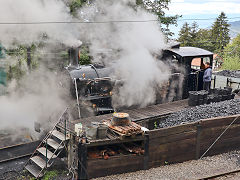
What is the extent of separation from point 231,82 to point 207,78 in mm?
3254

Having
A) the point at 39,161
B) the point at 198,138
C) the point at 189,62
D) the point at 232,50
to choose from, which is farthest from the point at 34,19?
the point at 232,50

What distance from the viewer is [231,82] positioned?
43.5ft

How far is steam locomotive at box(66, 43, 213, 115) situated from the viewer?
8430 mm

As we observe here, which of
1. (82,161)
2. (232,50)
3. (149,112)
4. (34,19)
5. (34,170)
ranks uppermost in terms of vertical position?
(34,19)

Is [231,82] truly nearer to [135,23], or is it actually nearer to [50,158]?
[135,23]

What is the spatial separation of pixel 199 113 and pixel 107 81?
3.06 metres

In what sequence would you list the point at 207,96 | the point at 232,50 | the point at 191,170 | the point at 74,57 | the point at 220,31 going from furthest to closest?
the point at 220,31, the point at 232,50, the point at 207,96, the point at 74,57, the point at 191,170

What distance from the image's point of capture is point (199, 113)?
8.24m

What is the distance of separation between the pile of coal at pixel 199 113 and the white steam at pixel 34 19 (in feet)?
12.9

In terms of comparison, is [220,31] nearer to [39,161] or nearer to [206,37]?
[206,37]

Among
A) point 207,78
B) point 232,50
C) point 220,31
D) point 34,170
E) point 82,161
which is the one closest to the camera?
point 82,161

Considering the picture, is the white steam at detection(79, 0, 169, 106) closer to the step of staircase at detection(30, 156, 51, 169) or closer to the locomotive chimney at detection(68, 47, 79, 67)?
the locomotive chimney at detection(68, 47, 79, 67)

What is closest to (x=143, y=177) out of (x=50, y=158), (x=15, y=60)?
(x=50, y=158)

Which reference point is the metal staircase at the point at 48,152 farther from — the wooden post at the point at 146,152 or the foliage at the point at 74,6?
the foliage at the point at 74,6
